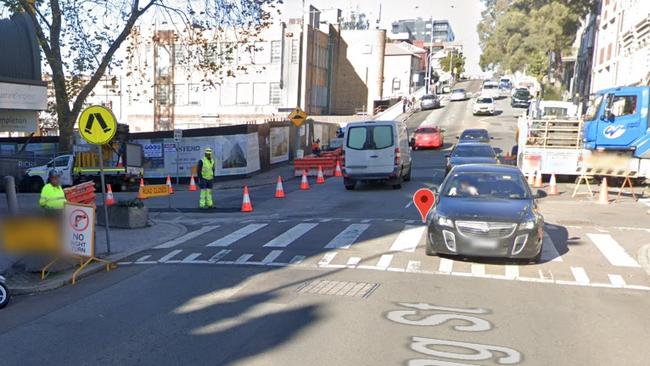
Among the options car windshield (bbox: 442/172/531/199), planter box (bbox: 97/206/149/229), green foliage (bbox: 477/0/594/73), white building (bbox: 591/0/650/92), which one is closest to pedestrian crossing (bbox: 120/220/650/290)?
car windshield (bbox: 442/172/531/199)

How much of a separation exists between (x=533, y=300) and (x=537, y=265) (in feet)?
6.54

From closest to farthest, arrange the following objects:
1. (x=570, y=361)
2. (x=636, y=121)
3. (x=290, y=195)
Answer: (x=570, y=361), (x=636, y=121), (x=290, y=195)

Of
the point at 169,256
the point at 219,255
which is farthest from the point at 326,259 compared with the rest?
the point at 169,256

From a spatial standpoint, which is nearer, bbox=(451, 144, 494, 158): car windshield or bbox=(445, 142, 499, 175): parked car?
bbox=(445, 142, 499, 175): parked car

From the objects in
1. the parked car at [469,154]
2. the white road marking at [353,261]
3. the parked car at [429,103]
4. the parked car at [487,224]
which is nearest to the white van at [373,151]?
the parked car at [469,154]

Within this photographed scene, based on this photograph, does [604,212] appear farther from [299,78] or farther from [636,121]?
[299,78]

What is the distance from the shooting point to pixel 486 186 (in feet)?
32.3

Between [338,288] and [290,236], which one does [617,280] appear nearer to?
[338,288]

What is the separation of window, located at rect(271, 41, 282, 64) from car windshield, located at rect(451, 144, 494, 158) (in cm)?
3534

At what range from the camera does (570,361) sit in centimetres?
523

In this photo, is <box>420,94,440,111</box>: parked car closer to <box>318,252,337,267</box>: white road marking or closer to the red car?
the red car

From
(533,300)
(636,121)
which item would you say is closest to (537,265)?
(533,300)

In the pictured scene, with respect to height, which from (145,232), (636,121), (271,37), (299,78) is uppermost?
(271,37)

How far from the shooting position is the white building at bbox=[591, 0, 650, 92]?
2902cm
